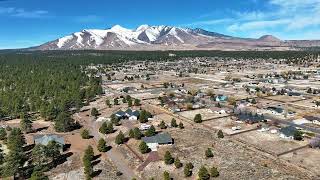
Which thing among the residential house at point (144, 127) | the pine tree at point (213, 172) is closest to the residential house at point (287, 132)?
the pine tree at point (213, 172)

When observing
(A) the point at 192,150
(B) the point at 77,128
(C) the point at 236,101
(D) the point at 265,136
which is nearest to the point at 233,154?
(A) the point at 192,150

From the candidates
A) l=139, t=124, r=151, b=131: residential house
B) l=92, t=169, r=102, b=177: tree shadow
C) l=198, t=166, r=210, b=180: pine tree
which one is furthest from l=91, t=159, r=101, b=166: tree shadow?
l=198, t=166, r=210, b=180: pine tree

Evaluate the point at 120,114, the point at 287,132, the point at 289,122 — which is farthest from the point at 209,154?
the point at 120,114

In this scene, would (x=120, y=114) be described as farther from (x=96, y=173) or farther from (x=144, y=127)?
(x=96, y=173)

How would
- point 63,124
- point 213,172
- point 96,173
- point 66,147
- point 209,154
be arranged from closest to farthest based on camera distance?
point 213,172
point 96,173
point 209,154
point 66,147
point 63,124

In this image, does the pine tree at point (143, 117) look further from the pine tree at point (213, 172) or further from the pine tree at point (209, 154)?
the pine tree at point (213, 172)

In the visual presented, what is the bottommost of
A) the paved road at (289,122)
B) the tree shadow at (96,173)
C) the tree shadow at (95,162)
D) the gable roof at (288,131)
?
the tree shadow at (96,173)

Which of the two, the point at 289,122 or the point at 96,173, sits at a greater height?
the point at 289,122

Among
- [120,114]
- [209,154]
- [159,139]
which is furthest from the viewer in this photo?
[120,114]

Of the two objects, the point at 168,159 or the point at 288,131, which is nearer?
the point at 168,159

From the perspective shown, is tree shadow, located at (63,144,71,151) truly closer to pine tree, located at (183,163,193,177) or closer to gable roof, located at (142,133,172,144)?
gable roof, located at (142,133,172,144)

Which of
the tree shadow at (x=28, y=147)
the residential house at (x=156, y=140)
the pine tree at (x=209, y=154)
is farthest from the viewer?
the tree shadow at (x=28, y=147)
